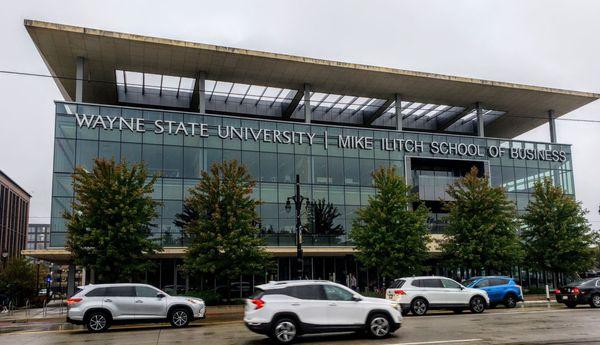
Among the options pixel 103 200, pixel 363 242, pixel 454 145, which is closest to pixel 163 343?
pixel 103 200

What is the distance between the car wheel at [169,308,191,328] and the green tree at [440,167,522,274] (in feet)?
66.9

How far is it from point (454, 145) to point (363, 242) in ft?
53.2

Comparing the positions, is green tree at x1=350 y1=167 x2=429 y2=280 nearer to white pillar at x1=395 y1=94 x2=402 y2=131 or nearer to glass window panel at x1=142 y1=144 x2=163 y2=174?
white pillar at x1=395 y1=94 x2=402 y2=131

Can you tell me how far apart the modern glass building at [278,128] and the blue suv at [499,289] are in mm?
12146

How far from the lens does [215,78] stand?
1614 inches

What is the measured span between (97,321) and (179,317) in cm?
278

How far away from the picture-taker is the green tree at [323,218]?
41188mm

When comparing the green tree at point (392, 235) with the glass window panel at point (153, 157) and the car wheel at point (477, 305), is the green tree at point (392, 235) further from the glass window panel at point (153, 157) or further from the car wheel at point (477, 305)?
the glass window panel at point (153, 157)

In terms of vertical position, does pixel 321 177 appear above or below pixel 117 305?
above

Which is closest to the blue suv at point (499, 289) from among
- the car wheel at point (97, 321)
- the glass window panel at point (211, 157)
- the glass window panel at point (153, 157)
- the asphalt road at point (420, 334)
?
the asphalt road at point (420, 334)

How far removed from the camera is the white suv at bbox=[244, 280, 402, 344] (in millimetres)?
14430

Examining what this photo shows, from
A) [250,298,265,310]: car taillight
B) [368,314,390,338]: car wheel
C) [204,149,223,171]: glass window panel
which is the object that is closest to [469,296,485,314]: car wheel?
[368,314,390,338]: car wheel

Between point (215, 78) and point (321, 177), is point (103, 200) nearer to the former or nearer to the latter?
point (215, 78)

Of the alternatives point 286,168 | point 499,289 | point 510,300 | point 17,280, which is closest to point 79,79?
point 286,168
